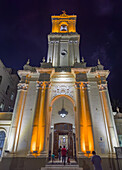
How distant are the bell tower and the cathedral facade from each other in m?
0.15

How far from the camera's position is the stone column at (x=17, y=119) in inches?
429

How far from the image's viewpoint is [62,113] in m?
14.9

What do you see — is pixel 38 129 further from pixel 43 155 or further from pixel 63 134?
pixel 63 134

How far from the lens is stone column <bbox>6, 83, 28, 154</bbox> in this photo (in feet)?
35.8

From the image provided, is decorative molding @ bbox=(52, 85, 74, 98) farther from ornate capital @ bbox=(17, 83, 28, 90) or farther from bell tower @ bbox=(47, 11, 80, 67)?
bell tower @ bbox=(47, 11, 80, 67)

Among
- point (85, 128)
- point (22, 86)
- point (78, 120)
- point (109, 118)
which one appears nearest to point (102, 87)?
point (109, 118)

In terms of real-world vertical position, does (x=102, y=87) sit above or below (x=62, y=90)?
above

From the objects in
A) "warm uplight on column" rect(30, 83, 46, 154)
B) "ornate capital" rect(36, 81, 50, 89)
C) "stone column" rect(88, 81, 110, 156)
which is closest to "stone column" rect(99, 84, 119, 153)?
"stone column" rect(88, 81, 110, 156)

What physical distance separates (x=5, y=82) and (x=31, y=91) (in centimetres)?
801

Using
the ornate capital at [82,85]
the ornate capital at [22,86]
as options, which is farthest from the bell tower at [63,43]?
the ornate capital at [22,86]

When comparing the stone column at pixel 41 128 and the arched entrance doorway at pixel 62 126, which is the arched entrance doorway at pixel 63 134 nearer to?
the arched entrance doorway at pixel 62 126

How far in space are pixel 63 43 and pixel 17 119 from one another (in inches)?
547

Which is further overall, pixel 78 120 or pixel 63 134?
pixel 63 134

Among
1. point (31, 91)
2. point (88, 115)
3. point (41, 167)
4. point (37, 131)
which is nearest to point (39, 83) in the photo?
point (31, 91)
